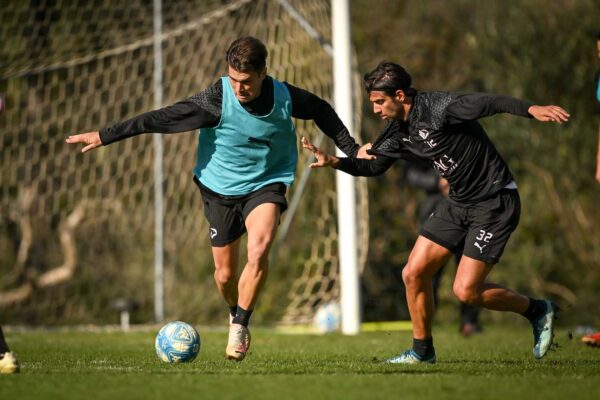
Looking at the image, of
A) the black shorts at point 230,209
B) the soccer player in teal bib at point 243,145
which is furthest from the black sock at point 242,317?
the black shorts at point 230,209

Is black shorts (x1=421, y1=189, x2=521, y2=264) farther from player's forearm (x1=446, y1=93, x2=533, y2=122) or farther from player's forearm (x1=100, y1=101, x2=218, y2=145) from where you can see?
player's forearm (x1=100, y1=101, x2=218, y2=145)

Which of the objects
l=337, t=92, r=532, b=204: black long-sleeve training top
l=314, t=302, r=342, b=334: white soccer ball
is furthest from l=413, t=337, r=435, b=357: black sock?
l=314, t=302, r=342, b=334: white soccer ball

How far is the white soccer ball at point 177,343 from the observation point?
7113 millimetres

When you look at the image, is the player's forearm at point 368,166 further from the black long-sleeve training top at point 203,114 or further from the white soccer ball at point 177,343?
the white soccer ball at point 177,343

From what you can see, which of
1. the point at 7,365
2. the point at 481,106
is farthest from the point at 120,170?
the point at 481,106

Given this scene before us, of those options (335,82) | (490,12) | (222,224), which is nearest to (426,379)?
(222,224)

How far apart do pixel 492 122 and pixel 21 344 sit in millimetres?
8803

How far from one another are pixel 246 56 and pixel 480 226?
6.31 feet

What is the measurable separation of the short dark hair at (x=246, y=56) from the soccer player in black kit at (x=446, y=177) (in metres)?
0.70

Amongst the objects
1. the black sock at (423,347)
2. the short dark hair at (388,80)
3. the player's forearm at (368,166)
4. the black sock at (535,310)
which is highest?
the short dark hair at (388,80)

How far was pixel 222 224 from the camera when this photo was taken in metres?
7.77

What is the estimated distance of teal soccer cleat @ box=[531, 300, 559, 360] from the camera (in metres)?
7.30

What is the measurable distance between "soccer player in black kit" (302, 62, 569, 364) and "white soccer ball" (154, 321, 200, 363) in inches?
55.0

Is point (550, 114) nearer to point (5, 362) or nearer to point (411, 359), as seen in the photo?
point (411, 359)
